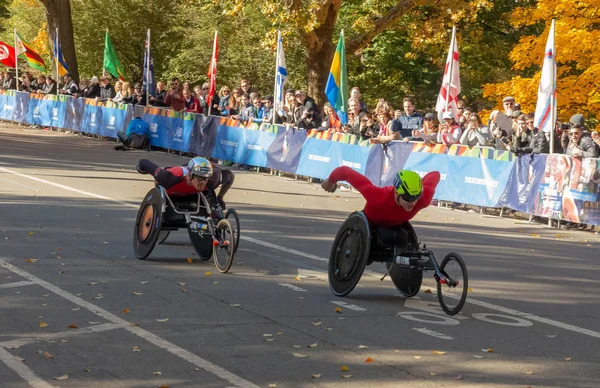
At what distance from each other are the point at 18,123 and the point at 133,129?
492 inches

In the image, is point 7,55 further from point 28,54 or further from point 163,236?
point 163,236

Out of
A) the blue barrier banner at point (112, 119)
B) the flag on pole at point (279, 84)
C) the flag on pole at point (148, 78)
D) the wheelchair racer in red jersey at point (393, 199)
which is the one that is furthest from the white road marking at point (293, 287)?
the blue barrier banner at point (112, 119)

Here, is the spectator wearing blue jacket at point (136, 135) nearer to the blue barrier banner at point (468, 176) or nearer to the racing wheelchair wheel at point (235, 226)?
the blue barrier banner at point (468, 176)

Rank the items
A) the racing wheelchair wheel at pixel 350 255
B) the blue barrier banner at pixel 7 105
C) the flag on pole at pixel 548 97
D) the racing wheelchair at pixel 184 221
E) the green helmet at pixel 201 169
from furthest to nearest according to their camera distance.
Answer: the blue barrier banner at pixel 7 105 → the flag on pole at pixel 548 97 → the green helmet at pixel 201 169 → the racing wheelchair at pixel 184 221 → the racing wheelchair wheel at pixel 350 255

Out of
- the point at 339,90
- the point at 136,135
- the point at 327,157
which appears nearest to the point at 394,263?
the point at 327,157

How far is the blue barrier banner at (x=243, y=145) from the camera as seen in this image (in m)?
27.3

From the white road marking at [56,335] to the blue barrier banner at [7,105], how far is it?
120 feet

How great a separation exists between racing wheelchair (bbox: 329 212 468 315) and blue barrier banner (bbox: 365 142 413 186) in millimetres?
10663

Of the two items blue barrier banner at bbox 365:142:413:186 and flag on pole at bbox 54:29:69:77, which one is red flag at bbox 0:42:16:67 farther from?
blue barrier banner at bbox 365:142:413:186

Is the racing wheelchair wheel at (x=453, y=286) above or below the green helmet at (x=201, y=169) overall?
below

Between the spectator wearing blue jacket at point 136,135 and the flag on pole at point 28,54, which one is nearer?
the spectator wearing blue jacket at point 136,135

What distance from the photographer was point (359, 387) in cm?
756

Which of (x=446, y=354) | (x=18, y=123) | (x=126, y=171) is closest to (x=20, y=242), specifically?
(x=446, y=354)

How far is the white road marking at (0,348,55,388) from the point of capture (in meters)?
7.37
